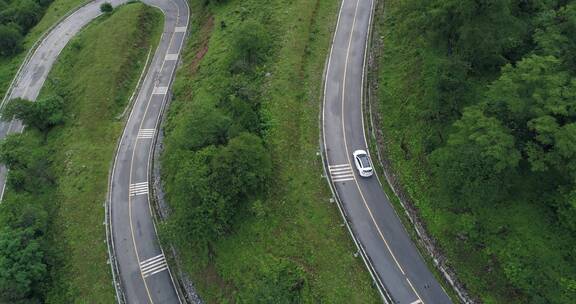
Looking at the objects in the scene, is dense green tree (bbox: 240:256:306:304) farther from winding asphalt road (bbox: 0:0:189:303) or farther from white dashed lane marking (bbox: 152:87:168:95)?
white dashed lane marking (bbox: 152:87:168:95)

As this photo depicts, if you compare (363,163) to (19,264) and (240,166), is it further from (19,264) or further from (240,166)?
(19,264)

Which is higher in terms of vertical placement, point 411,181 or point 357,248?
point 411,181

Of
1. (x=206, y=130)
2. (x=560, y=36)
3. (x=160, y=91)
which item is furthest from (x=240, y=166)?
(x=160, y=91)

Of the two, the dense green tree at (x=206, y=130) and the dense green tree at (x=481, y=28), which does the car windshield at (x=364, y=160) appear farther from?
the dense green tree at (x=206, y=130)

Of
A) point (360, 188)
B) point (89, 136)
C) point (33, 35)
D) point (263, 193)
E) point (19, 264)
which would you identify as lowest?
point (19, 264)

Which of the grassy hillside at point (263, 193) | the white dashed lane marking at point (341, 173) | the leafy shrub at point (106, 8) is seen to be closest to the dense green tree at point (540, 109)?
the white dashed lane marking at point (341, 173)

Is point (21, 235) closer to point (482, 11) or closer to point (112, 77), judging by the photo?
point (112, 77)

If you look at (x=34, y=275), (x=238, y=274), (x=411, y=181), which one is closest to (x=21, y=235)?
(x=34, y=275)
